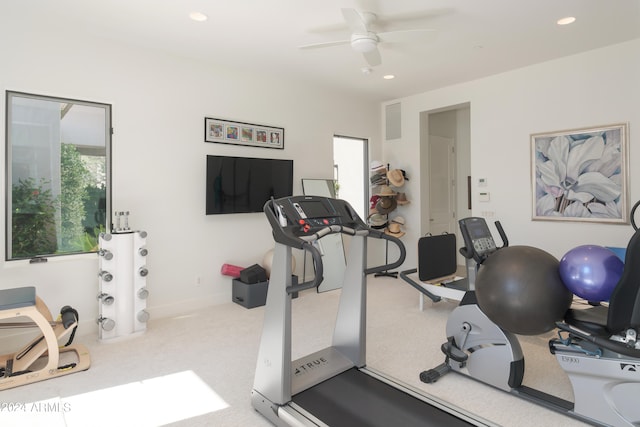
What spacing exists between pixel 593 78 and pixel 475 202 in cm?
194

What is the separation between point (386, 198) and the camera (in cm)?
616

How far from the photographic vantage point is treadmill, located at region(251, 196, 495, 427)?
2090 millimetres

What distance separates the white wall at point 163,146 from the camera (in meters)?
3.51

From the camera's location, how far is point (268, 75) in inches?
197

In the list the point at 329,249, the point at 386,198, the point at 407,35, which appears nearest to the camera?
the point at 407,35

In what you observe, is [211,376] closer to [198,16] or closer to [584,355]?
[584,355]

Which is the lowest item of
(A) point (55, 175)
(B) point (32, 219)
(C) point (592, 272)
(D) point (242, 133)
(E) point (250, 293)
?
(E) point (250, 293)

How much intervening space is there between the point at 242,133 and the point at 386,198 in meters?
2.56

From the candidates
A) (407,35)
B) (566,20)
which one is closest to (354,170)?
(407,35)

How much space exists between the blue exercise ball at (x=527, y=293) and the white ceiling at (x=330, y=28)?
2.24 m

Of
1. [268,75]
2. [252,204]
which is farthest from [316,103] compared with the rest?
[252,204]

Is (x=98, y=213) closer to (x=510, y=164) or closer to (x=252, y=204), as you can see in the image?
(x=252, y=204)

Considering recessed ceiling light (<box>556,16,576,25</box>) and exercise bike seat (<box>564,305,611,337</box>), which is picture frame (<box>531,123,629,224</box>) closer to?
recessed ceiling light (<box>556,16,576,25</box>)

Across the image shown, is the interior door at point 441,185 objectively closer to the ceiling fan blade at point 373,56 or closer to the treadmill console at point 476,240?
the ceiling fan blade at point 373,56
